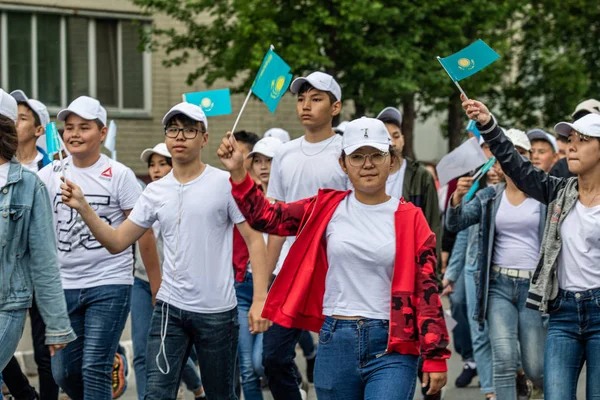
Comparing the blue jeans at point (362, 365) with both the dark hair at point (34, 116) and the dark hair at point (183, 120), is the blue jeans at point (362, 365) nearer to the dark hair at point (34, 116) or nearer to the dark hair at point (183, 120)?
the dark hair at point (183, 120)

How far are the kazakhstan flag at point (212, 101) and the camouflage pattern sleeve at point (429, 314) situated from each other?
73.6 inches

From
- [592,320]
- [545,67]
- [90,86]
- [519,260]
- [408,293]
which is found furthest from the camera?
[545,67]

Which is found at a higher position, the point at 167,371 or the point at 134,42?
the point at 134,42

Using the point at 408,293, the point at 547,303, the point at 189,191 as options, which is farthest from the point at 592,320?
the point at 189,191

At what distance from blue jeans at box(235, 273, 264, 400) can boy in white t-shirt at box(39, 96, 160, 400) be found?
1.27m

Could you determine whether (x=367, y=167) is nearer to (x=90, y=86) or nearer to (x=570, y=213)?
(x=570, y=213)

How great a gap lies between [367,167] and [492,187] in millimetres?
2809

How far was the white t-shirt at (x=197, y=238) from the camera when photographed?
20.8 ft

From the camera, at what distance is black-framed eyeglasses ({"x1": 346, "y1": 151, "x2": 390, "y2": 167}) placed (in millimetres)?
5531

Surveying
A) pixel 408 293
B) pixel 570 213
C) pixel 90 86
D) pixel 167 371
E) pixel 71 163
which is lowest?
pixel 167 371

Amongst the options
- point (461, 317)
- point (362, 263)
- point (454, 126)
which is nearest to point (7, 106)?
point (362, 263)

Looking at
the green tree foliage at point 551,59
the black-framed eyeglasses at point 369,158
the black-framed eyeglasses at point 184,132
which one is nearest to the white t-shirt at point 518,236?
the black-framed eyeglasses at point 184,132

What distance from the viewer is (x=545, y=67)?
2784cm

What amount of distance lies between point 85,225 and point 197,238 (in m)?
1.05
